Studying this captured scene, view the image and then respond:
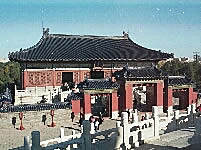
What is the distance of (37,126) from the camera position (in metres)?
20.0

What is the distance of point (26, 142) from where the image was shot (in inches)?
312

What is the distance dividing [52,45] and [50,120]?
11061 mm

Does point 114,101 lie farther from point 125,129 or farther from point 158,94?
point 125,129

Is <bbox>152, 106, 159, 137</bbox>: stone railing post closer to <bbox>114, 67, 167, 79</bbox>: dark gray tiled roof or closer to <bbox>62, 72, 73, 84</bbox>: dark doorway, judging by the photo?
<bbox>114, 67, 167, 79</bbox>: dark gray tiled roof

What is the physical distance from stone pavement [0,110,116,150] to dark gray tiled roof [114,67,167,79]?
360cm

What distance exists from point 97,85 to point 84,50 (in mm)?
8309

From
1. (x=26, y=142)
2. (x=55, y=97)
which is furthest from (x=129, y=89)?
(x=26, y=142)

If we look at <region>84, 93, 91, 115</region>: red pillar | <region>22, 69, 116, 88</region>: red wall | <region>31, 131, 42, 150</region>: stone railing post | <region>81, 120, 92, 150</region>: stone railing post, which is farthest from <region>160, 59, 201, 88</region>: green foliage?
<region>31, 131, 42, 150</region>: stone railing post

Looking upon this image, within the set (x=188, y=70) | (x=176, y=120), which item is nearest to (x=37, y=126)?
(x=176, y=120)

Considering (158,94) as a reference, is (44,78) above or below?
above

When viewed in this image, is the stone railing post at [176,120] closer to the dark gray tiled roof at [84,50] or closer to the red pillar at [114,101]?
the red pillar at [114,101]

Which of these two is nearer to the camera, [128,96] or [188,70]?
[128,96]

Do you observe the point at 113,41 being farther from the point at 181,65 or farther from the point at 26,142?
the point at 26,142

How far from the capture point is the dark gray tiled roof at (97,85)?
2175cm
